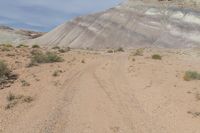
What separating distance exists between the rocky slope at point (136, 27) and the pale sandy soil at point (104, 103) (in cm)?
4125

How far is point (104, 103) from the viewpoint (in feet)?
58.1

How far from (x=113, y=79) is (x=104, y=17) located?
194 ft

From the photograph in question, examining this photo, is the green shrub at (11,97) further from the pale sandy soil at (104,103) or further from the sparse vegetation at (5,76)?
the sparse vegetation at (5,76)

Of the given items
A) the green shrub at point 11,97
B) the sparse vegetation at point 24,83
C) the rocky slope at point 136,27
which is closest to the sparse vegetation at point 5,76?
the sparse vegetation at point 24,83

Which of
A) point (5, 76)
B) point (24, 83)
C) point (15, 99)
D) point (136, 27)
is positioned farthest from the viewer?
point (136, 27)

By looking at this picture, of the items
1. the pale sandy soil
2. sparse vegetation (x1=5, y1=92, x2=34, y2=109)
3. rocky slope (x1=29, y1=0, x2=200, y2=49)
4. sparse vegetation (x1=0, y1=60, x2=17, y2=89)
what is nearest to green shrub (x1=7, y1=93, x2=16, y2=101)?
sparse vegetation (x1=5, y1=92, x2=34, y2=109)

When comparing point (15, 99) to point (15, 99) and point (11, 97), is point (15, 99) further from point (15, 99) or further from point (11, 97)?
point (11, 97)

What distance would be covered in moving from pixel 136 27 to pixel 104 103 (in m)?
58.3

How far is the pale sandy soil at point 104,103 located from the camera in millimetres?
14240

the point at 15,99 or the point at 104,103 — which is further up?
the point at 104,103

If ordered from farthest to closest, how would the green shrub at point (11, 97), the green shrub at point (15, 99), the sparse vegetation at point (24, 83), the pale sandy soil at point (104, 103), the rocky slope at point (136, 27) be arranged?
the rocky slope at point (136, 27) → the sparse vegetation at point (24, 83) → the green shrub at point (11, 97) → the green shrub at point (15, 99) → the pale sandy soil at point (104, 103)

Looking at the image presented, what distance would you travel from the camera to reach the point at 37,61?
3462 centimetres

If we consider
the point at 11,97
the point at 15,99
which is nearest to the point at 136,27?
the point at 11,97

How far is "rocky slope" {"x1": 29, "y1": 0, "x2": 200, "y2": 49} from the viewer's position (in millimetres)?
69312
